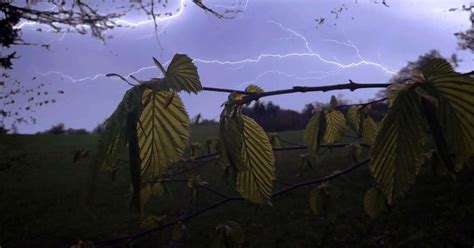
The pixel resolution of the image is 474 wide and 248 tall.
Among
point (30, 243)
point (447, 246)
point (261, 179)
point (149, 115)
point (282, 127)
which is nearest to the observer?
point (149, 115)

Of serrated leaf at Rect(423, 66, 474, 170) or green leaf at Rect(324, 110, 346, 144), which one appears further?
green leaf at Rect(324, 110, 346, 144)

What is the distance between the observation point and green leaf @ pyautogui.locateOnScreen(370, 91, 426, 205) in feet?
1.40

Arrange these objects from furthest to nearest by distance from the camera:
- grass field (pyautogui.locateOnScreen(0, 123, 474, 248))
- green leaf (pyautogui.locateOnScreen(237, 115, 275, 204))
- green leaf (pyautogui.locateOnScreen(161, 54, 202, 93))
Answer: grass field (pyautogui.locateOnScreen(0, 123, 474, 248))
green leaf (pyautogui.locateOnScreen(237, 115, 275, 204))
green leaf (pyautogui.locateOnScreen(161, 54, 202, 93))

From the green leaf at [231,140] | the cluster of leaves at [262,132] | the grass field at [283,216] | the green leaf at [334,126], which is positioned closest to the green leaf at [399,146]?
the cluster of leaves at [262,132]

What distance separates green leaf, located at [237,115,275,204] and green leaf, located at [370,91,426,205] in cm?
21

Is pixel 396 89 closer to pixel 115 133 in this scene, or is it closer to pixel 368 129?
pixel 115 133

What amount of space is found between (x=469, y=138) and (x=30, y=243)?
627 centimetres

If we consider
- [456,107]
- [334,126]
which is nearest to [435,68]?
[456,107]

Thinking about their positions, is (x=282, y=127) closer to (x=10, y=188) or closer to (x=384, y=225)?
(x=384, y=225)

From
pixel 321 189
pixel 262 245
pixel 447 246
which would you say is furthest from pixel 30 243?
pixel 321 189

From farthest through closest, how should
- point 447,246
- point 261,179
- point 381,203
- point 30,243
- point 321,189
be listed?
point 30,243, point 447,246, point 321,189, point 381,203, point 261,179

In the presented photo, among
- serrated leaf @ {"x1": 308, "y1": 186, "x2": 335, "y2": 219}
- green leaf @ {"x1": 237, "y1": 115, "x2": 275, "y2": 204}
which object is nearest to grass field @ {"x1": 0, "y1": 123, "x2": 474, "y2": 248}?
serrated leaf @ {"x1": 308, "y1": 186, "x2": 335, "y2": 219}

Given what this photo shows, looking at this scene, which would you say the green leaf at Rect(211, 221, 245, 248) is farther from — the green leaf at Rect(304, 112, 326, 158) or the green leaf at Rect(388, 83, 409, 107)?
the green leaf at Rect(388, 83, 409, 107)

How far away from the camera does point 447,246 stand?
4.29 meters
